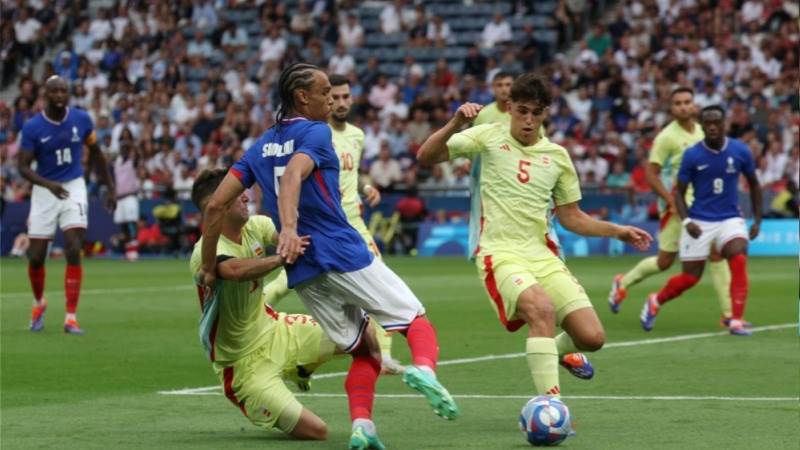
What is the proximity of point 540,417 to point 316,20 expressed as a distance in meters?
32.9

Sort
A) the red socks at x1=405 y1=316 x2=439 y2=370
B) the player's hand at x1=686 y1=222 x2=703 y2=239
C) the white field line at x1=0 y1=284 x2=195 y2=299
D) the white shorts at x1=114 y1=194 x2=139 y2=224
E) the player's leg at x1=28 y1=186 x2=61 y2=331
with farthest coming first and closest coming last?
the white shorts at x1=114 y1=194 x2=139 y2=224, the white field line at x1=0 y1=284 x2=195 y2=299, the player's leg at x1=28 y1=186 x2=61 y2=331, the player's hand at x1=686 y1=222 x2=703 y2=239, the red socks at x1=405 y1=316 x2=439 y2=370

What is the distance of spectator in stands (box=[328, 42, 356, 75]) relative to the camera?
3825 centimetres

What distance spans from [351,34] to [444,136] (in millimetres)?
30339

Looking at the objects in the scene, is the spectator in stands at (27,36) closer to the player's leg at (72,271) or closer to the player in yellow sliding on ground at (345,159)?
the player's leg at (72,271)

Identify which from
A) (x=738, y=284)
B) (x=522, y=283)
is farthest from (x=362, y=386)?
(x=738, y=284)

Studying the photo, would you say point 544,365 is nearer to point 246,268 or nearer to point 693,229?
point 246,268

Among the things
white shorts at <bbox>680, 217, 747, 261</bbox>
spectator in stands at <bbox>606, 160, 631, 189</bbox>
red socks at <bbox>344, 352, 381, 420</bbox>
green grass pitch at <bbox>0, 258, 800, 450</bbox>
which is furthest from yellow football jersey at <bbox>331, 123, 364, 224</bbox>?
spectator in stands at <bbox>606, 160, 631, 189</bbox>

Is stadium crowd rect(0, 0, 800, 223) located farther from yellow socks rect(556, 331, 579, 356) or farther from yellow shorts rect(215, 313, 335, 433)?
yellow shorts rect(215, 313, 335, 433)

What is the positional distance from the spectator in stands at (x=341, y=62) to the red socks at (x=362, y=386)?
29547 mm

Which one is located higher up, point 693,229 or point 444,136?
point 444,136

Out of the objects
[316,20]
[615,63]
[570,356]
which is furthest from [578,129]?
[570,356]

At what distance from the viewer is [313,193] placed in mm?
8516

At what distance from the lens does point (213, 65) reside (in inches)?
1628

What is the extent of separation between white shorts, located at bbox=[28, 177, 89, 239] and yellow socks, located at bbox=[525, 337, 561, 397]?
8.35 metres
